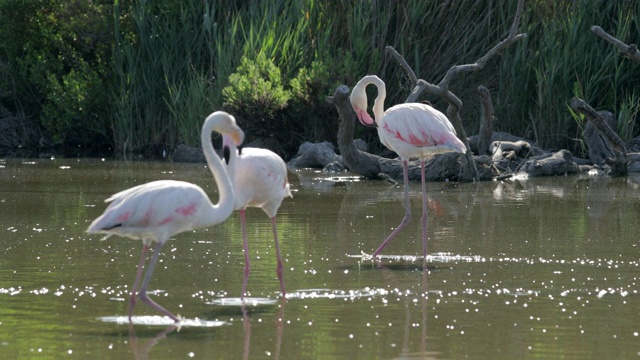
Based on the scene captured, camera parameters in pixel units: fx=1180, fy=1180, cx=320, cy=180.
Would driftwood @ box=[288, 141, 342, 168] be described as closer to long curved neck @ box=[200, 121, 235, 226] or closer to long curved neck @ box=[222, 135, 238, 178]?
long curved neck @ box=[222, 135, 238, 178]

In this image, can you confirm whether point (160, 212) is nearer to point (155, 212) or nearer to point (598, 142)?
point (155, 212)

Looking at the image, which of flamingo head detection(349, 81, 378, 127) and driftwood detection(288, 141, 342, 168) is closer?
flamingo head detection(349, 81, 378, 127)

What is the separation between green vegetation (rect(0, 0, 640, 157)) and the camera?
17391 mm

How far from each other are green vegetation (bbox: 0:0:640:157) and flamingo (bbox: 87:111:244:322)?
10905mm

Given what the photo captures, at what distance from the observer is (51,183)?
14.8m

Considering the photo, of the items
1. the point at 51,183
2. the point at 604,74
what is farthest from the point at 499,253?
the point at 604,74

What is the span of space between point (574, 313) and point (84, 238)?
4425 millimetres

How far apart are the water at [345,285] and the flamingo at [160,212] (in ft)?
1.48

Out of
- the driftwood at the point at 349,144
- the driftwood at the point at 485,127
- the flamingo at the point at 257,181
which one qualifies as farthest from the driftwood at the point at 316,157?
the flamingo at the point at 257,181

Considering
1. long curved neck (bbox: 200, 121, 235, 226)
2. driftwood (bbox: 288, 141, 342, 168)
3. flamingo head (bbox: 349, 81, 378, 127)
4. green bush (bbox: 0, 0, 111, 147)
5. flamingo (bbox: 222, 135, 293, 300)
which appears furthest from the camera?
green bush (bbox: 0, 0, 111, 147)

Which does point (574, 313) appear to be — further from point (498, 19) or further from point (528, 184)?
point (498, 19)

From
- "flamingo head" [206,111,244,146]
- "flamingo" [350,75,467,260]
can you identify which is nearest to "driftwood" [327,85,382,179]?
"flamingo" [350,75,467,260]

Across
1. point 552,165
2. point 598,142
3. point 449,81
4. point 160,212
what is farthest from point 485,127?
point 160,212

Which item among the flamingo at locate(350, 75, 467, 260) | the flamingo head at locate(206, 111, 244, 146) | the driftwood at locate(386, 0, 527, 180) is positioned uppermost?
the flamingo head at locate(206, 111, 244, 146)
